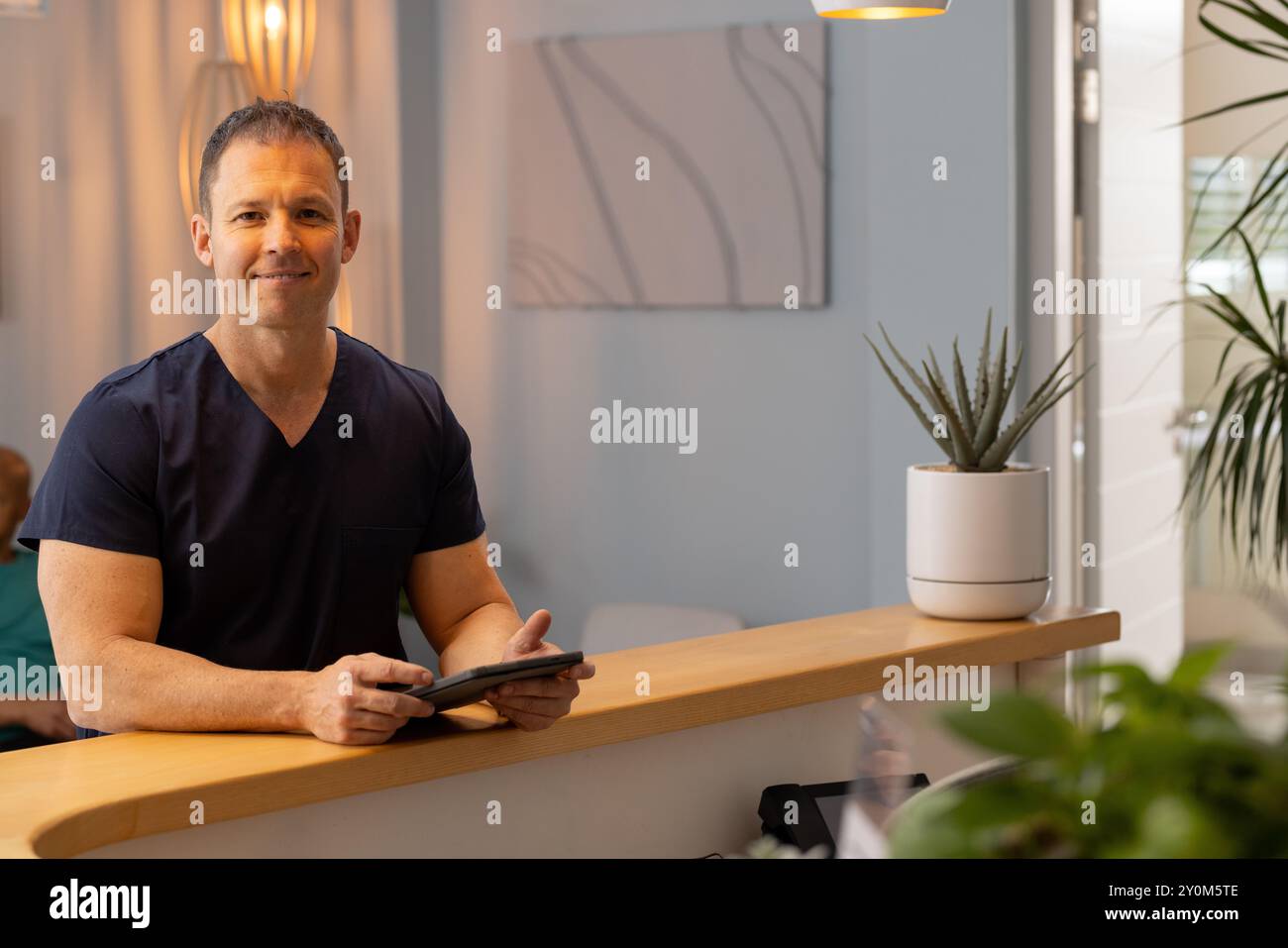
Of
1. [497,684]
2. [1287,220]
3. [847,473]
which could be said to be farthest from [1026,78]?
[497,684]

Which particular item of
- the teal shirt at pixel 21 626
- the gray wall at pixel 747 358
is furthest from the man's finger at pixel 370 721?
the gray wall at pixel 747 358

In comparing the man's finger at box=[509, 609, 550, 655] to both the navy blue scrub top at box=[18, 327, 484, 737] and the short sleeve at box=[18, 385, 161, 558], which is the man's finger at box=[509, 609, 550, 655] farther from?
the short sleeve at box=[18, 385, 161, 558]

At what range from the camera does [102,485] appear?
6.29 feet

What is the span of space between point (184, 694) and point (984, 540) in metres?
1.24

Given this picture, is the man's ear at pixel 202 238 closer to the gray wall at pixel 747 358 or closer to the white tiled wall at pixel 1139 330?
the gray wall at pixel 747 358

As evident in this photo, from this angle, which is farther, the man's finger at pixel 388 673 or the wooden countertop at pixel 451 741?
the man's finger at pixel 388 673

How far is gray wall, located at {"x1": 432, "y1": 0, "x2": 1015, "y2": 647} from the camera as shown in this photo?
12.1 ft

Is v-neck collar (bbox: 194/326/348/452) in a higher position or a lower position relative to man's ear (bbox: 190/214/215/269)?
lower

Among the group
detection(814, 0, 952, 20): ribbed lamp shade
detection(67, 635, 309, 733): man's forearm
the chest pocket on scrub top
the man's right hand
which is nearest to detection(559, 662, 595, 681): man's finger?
the man's right hand

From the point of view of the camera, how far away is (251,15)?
14.3ft

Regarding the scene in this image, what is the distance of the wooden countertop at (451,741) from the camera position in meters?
1.47

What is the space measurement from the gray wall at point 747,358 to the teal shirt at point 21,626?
147 centimetres

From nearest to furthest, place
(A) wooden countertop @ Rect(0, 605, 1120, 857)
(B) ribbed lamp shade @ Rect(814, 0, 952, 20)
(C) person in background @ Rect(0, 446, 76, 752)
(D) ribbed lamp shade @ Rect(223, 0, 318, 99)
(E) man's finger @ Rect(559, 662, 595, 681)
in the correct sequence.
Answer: (A) wooden countertop @ Rect(0, 605, 1120, 857) → (E) man's finger @ Rect(559, 662, 595, 681) → (B) ribbed lamp shade @ Rect(814, 0, 952, 20) → (C) person in background @ Rect(0, 446, 76, 752) → (D) ribbed lamp shade @ Rect(223, 0, 318, 99)

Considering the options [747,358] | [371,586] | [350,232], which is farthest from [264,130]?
[747,358]
